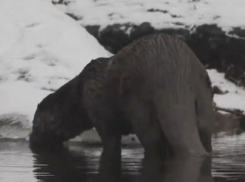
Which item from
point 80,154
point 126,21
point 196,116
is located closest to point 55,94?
point 80,154

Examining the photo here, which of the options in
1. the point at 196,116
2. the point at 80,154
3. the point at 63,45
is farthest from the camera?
the point at 63,45

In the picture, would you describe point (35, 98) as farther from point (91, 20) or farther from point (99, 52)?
point (91, 20)

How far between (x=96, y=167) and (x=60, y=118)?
2.06 meters

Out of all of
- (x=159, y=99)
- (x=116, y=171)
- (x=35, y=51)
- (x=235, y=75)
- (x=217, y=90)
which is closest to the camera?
(x=116, y=171)

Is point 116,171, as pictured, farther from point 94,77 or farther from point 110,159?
point 94,77

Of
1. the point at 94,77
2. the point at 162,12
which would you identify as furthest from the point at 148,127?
the point at 162,12

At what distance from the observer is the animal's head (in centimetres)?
597

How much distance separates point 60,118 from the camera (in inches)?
243

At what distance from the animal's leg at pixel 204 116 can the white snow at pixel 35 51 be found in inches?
122

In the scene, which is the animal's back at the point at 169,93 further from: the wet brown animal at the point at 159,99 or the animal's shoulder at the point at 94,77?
the animal's shoulder at the point at 94,77

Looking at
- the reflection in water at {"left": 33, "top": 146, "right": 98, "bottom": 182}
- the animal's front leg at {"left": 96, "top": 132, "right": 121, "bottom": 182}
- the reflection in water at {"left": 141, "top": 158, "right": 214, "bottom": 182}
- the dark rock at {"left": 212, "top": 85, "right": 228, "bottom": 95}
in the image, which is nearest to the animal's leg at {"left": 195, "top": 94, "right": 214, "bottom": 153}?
the reflection in water at {"left": 141, "top": 158, "right": 214, "bottom": 182}

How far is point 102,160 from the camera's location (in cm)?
472

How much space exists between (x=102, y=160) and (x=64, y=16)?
21.7 feet

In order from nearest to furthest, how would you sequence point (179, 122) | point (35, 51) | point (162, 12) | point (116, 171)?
point (116, 171) → point (179, 122) → point (35, 51) → point (162, 12)
